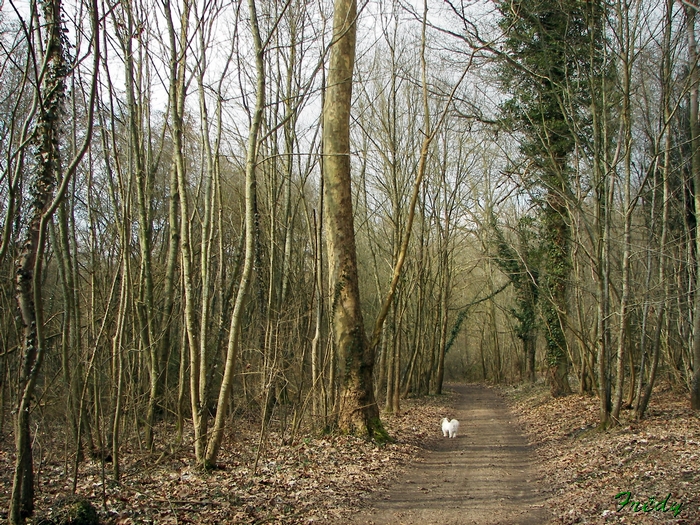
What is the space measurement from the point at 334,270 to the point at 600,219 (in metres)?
4.65

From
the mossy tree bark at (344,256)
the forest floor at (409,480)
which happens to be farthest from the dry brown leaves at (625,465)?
the mossy tree bark at (344,256)

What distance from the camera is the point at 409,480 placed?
23.4ft

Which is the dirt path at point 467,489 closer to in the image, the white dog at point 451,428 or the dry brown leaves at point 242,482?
the white dog at point 451,428

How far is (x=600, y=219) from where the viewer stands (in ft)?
31.0

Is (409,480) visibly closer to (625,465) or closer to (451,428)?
(625,465)

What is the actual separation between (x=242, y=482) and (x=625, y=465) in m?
4.66

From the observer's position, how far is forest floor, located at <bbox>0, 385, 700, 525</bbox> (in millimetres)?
5270

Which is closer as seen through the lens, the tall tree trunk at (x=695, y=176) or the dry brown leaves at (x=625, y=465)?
the dry brown leaves at (x=625, y=465)

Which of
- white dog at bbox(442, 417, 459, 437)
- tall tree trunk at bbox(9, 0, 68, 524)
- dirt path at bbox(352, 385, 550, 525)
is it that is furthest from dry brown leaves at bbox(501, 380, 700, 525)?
tall tree trunk at bbox(9, 0, 68, 524)

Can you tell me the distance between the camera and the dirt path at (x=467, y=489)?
17.7ft

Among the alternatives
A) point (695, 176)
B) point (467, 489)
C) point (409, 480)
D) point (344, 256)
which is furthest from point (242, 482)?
point (695, 176)

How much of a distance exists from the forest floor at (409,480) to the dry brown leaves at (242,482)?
2 centimetres

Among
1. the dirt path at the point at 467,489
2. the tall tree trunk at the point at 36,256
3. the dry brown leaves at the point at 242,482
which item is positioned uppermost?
the tall tree trunk at the point at 36,256

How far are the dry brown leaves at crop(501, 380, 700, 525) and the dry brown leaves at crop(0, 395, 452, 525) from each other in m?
2.19
